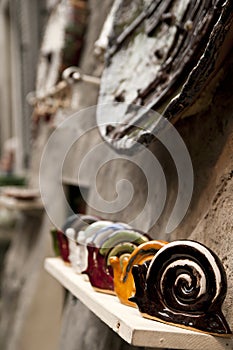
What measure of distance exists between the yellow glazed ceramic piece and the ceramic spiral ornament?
0.17 ft

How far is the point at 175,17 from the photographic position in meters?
1.08

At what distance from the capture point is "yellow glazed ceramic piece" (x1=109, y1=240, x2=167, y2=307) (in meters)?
0.87

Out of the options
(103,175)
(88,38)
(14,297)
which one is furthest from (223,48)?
(14,297)

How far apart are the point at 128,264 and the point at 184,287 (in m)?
0.14

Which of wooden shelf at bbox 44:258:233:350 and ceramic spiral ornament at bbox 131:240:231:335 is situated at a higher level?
ceramic spiral ornament at bbox 131:240:231:335

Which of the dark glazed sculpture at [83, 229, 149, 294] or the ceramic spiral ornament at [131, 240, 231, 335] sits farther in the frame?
the dark glazed sculpture at [83, 229, 149, 294]

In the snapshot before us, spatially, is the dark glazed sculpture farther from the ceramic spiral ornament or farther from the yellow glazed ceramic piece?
the ceramic spiral ornament

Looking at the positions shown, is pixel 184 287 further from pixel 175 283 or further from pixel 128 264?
pixel 128 264

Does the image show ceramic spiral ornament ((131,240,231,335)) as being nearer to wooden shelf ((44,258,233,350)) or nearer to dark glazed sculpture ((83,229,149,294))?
wooden shelf ((44,258,233,350))

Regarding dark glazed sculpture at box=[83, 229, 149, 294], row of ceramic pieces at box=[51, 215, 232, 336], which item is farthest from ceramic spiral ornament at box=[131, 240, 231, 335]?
dark glazed sculpture at box=[83, 229, 149, 294]

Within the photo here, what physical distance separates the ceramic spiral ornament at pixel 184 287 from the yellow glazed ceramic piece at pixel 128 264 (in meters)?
0.05

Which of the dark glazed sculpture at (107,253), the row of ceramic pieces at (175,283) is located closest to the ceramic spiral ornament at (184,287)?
the row of ceramic pieces at (175,283)

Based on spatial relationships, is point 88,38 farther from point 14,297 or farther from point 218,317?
point 218,317

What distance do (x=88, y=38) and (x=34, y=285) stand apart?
0.97 m
